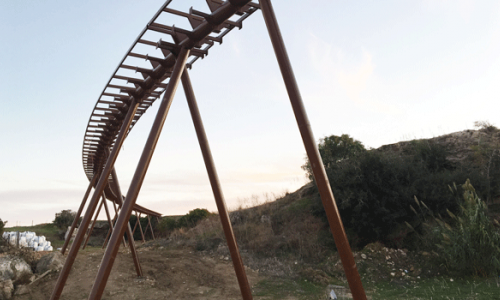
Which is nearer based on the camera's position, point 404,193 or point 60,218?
point 404,193

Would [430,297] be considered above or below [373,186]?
below

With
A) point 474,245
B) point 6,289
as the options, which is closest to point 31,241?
point 6,289

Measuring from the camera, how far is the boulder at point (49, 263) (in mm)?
10883

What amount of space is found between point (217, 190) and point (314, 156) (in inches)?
128

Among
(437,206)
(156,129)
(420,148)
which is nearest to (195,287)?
(156,129)

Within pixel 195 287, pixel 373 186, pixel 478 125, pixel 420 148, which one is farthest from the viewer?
pixel 478 125

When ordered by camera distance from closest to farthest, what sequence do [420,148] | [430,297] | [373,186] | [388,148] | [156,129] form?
[156,129] < [430,297] < [373,186] < [420,148] < [388,148]

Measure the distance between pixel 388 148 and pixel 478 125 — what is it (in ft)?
Answer: 15.7

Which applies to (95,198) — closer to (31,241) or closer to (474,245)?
(31,241)

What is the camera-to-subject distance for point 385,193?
38.4ft

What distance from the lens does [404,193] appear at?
37.0ft

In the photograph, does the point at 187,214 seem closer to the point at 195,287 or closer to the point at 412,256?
the point at 195,287

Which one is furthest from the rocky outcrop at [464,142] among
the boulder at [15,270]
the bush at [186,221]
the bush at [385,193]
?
the boulder at [15,270]

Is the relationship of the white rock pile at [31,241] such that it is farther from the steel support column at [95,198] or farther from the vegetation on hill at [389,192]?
the vegetation on hill at [389,192]
